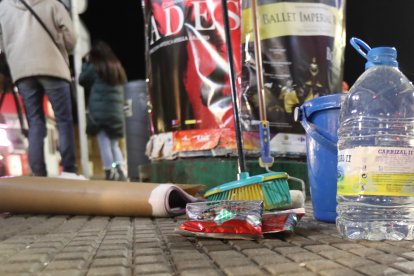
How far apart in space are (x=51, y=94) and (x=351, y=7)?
247cm

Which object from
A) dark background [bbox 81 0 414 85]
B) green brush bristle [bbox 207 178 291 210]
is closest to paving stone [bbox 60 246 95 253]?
green brush bristle [bbox 207 178 291 210]

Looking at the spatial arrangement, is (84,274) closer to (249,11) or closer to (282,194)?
(282,194)

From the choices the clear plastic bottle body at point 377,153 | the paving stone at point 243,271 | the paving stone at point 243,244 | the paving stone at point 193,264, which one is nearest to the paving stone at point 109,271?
the paving stone at point 193,264

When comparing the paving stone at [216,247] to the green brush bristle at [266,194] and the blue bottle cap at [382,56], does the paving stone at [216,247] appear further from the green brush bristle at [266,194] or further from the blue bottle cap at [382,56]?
the blue bottle cap at [382,56]

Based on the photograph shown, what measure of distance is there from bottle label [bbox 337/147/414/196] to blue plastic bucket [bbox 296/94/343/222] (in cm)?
35

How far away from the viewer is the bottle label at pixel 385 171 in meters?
1.13

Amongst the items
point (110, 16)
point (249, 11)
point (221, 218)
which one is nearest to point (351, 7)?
point (249, 11)

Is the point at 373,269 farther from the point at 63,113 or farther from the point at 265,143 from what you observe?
the point at 63,113

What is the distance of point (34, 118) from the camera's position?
2906 mm

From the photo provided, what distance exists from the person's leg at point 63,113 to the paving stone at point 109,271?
2.15 meters

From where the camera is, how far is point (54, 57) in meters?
2.85

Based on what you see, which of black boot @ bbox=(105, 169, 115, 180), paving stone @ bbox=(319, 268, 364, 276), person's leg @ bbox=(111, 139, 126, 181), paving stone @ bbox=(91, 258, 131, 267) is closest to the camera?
paving stone @ bbox=(319, 268, 364, 276)

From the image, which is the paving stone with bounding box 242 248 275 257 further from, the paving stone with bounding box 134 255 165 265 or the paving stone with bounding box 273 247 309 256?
the paving stone with bounding box 134 255 165 265

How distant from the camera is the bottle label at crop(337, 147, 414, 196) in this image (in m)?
1.13
